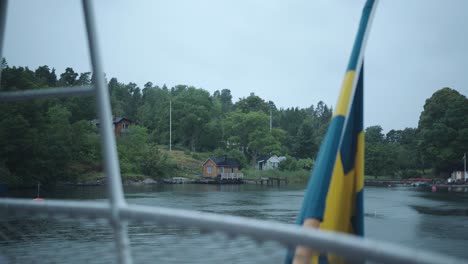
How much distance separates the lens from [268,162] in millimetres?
71750

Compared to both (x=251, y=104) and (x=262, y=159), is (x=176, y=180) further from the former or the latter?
(x=251, y=104)

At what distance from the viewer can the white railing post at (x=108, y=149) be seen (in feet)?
4.46

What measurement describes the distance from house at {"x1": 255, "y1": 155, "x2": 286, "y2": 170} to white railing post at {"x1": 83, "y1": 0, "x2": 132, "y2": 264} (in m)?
68.9

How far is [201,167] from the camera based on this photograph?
6650cm

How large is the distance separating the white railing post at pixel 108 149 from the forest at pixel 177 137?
26.0 metres

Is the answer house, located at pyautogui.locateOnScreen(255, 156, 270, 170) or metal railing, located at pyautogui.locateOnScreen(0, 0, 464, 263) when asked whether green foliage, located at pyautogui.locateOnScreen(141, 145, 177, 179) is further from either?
metal railing, located at pyautogui.locateOnScreen(0, 0, 464, 263)

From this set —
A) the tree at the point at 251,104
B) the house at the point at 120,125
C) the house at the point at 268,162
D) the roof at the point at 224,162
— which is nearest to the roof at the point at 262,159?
the house at the point at 268,162

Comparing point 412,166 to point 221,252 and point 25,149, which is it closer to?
point 25,149

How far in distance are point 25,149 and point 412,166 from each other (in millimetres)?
52096

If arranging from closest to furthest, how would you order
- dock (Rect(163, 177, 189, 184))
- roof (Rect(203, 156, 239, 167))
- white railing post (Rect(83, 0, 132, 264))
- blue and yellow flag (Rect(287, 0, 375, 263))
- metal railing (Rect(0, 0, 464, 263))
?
metal railing (Rect(0, 0, 464, 263)) → white railing post (Rect(83, 0, 132, 264)) → blue and yellow flag (Rect(287, 0, 375, 263)) → dock (Rect(163, 177, 189, 184)) → roof (Rect(203, 156, 239, 167))

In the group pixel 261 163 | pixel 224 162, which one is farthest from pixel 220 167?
pixel 261 163

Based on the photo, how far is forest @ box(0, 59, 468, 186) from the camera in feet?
115

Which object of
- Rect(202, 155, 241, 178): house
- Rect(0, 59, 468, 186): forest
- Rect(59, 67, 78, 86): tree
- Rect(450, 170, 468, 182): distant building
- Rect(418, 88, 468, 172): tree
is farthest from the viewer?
Rect(202, 155, 241, 178): house

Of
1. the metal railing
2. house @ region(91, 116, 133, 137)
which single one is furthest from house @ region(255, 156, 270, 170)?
the metal railing
